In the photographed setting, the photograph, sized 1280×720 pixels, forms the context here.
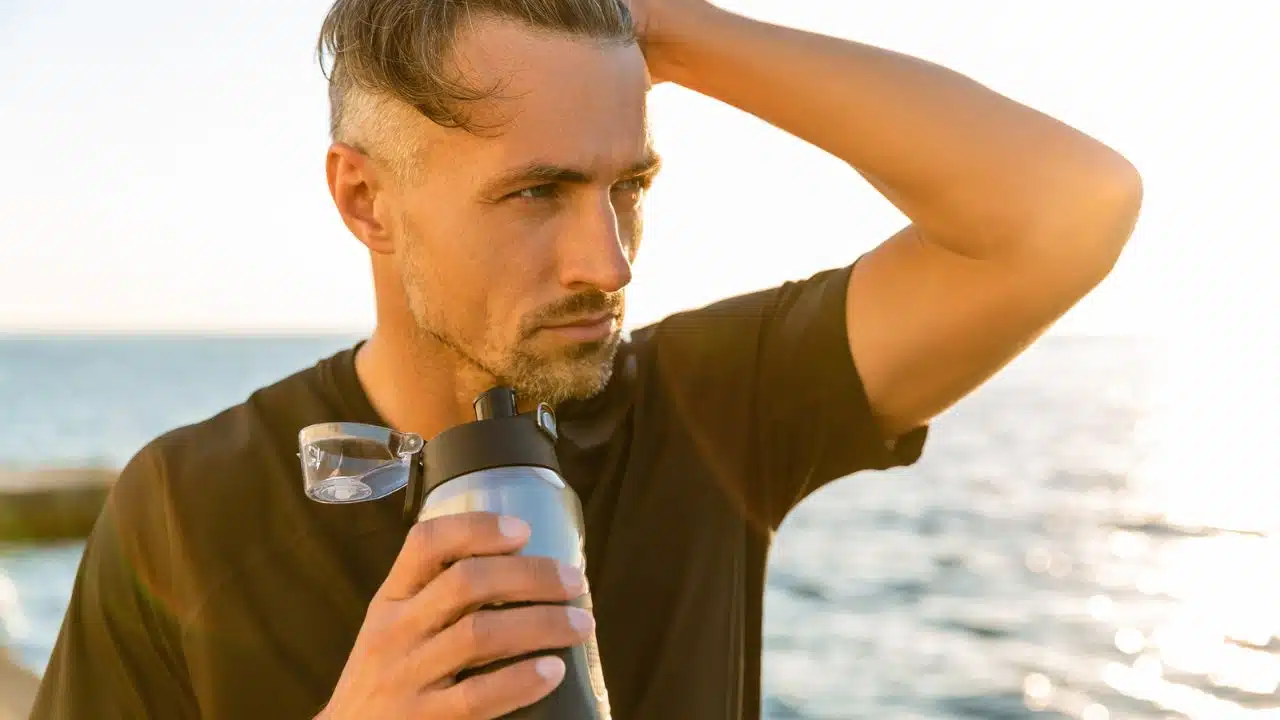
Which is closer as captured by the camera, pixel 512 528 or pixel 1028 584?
pixel 512 528

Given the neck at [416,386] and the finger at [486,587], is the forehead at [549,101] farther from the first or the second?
the finger at [486,587]

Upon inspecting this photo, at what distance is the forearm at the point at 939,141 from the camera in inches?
76.7

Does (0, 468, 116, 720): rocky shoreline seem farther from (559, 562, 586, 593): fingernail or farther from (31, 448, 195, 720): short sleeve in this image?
(559, 562, 586, 593): fingernail

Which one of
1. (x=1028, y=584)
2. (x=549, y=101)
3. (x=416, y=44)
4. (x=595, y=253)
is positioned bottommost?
(x=1028, y=584)

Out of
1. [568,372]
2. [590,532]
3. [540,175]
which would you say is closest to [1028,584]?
[590,532]

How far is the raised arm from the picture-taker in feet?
6.41

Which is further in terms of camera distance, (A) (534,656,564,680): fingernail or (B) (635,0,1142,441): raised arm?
(B) (635,0,1142,441): raised arm

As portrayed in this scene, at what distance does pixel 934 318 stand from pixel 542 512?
3.04ft

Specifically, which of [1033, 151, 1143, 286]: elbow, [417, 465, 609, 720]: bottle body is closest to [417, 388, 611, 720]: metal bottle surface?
[417, 465, 609, 720]: bottle body

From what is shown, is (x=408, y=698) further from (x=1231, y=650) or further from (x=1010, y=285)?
(x=1231, y=650)

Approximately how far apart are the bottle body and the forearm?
35.7 inches

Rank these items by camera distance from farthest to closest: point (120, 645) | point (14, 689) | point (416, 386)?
point (14, 689)
point (416, 386)
point (120, 645)

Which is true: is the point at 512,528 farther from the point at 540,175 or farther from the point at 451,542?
the point at 540,175

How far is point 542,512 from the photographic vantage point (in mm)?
1352
